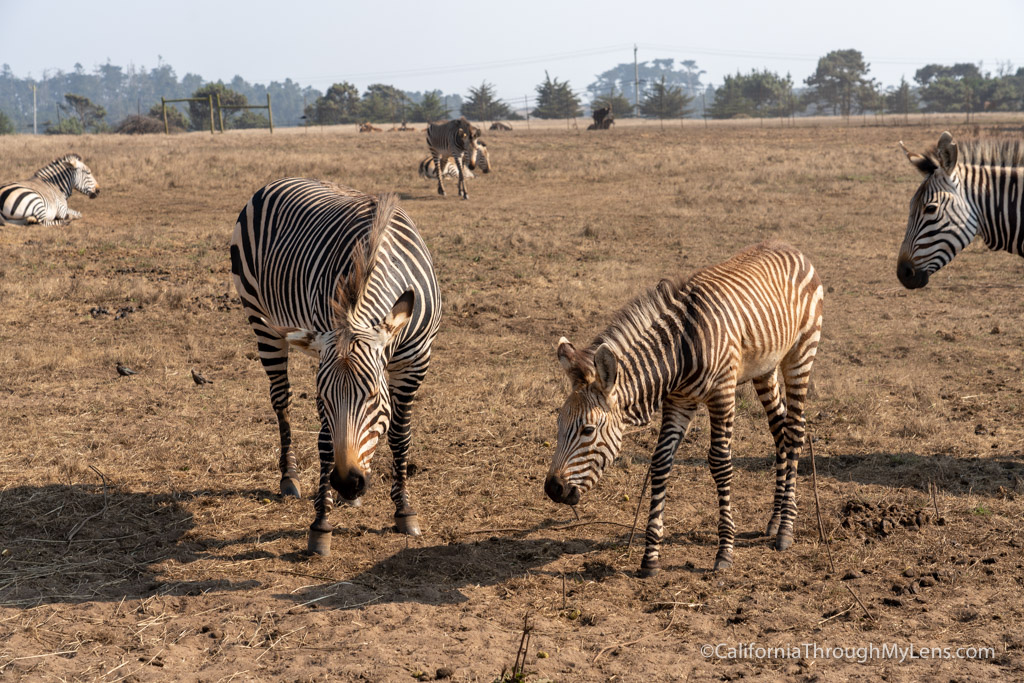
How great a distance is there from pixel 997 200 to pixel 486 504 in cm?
540

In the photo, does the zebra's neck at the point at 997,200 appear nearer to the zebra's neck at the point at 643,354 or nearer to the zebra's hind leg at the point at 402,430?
the zebra's neck at the point at 643,354

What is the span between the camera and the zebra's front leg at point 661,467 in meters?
5.64

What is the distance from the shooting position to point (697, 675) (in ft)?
14.7

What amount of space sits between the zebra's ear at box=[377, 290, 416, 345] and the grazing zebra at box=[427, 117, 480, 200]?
1921 cm

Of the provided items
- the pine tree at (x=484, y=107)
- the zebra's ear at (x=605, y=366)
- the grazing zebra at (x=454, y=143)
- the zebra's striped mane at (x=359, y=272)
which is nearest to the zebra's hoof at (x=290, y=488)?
the zebra's striped mane at (x=359, y=272)

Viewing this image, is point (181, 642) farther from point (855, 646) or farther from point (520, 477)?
point (855, 646)

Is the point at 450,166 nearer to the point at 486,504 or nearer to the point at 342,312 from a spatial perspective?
the point at 486,504

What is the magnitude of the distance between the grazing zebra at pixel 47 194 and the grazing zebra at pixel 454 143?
9520 millimetres

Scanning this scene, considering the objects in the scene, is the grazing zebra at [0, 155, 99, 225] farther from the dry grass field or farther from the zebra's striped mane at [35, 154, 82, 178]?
the dry grass field

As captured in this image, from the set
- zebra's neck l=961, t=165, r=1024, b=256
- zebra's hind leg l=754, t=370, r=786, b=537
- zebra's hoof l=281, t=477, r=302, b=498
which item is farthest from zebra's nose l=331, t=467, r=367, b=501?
zebra's neck l=961, t=165, r=1024, b=256

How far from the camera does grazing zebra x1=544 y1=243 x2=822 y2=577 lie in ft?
16.9

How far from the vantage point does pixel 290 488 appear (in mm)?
7066

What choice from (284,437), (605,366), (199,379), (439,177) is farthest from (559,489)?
(439,177)

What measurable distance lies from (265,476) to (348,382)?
9.83 feet
